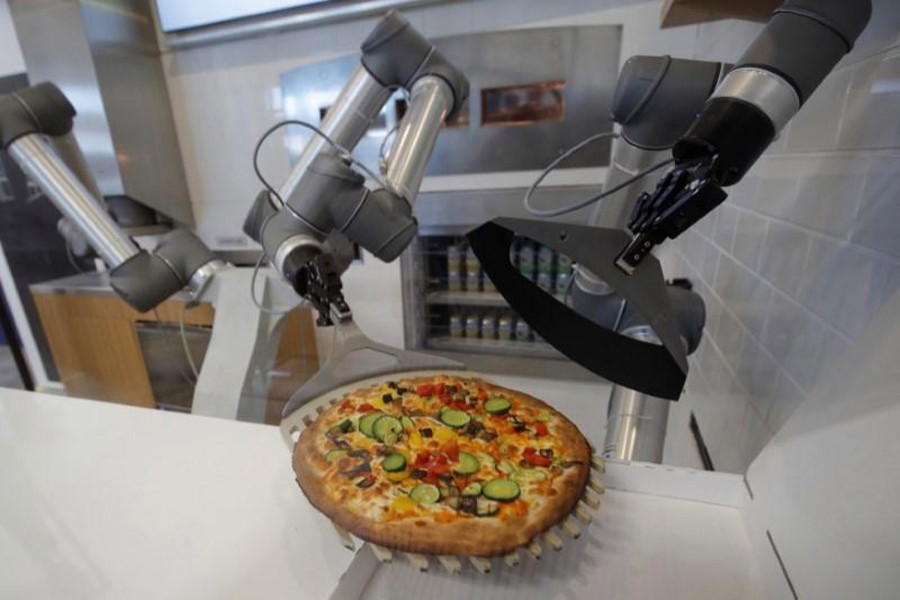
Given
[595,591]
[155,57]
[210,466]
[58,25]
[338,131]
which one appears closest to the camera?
[595,591]

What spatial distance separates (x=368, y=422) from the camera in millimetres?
596

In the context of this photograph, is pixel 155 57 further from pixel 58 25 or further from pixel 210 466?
pixel 210 466

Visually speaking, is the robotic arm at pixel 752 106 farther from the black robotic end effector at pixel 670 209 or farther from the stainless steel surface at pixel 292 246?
the stainless steel surface at pixel 292 246

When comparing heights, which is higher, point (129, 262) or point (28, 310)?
point (129, 262)

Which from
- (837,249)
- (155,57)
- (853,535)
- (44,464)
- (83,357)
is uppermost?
(155,57)

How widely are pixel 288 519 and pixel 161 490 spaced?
223 mm

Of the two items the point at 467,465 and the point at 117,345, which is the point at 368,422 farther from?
the point at 117,345

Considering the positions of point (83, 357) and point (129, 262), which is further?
point (83, 357)

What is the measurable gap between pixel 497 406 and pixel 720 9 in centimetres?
74

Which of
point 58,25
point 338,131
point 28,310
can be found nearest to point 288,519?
point 338,131

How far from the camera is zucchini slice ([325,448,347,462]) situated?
0.53m

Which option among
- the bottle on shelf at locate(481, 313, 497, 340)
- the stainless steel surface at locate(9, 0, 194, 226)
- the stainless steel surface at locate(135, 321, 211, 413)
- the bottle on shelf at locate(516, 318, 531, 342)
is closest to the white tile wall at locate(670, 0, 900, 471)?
the bottle on shelf at locate(516, 318, 531, 342)

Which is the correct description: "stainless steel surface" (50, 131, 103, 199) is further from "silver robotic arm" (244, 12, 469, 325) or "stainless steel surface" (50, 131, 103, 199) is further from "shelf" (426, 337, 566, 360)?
"shelf" (426, 337, 566, 360)

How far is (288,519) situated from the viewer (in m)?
0.54
